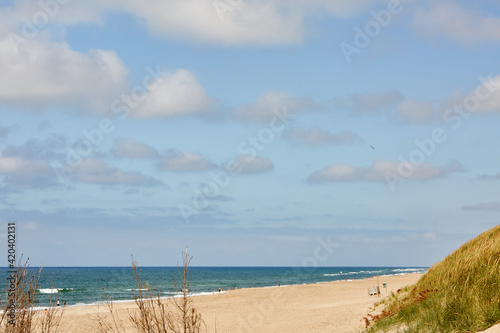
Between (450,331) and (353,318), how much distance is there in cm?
1198

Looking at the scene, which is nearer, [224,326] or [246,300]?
[224,326]

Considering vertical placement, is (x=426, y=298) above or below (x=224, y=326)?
above

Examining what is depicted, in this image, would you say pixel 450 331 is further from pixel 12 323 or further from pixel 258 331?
pixel 258 331

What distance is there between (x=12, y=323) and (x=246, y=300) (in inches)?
1357

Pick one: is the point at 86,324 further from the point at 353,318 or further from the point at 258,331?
the point at 353,318

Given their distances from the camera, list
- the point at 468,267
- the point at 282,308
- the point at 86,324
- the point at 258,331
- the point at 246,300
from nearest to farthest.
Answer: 1. the point at 468,267
2. the point at 258,331
3. the point at 86,324
4. the point at 282,308
5. the point at 246,300

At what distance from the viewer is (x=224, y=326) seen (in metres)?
28.1

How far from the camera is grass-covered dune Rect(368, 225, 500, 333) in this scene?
38.8ft

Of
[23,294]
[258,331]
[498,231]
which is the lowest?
[258,331]

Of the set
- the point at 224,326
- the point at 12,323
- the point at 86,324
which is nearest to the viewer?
the point at 12,323

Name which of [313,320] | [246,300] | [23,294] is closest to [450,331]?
[23,294]

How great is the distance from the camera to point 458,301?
1299 centimetres

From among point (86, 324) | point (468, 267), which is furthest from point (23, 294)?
point (86, 324)

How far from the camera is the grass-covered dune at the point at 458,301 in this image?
38.8 feet
